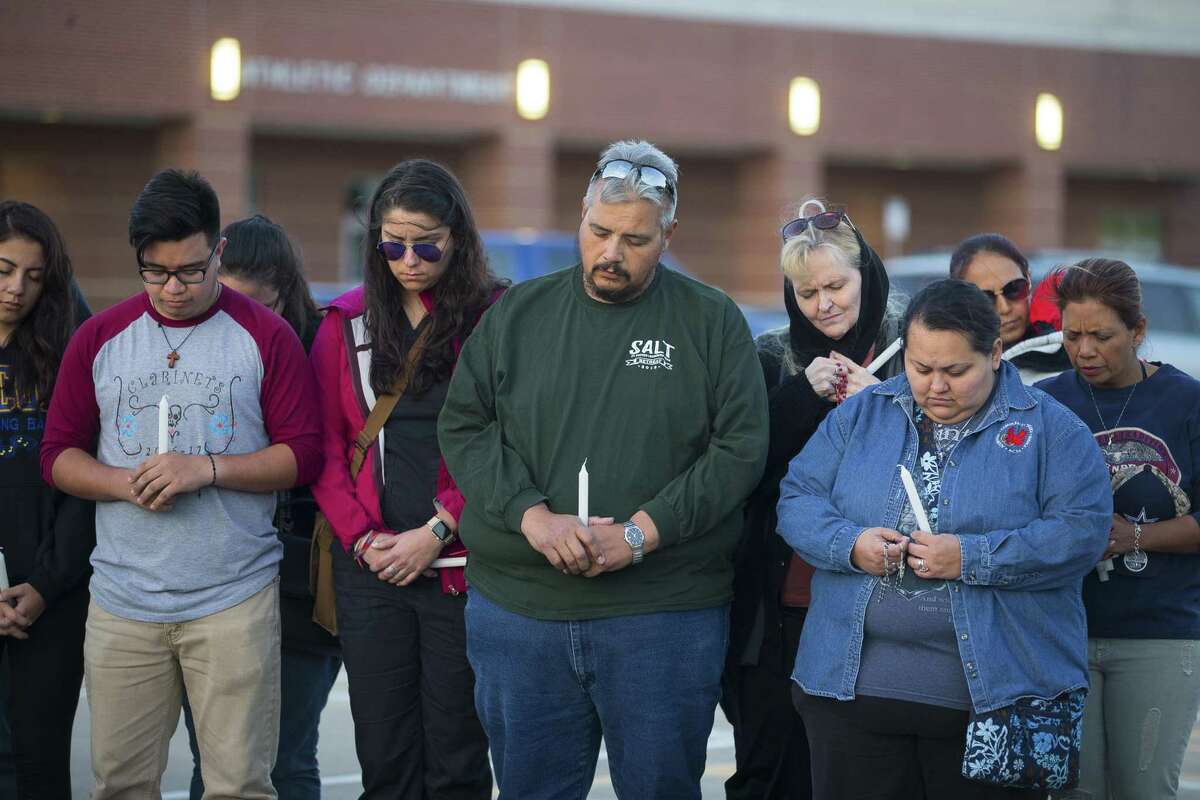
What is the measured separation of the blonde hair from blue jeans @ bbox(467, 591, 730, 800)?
1026mm

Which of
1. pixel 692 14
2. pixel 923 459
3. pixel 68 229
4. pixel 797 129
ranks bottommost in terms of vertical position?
pixel 923 459

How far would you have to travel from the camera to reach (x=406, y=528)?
4.35 meters

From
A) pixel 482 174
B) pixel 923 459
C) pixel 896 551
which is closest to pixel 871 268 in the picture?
pixel 923 459

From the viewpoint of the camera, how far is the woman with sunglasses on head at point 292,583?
4.75 m

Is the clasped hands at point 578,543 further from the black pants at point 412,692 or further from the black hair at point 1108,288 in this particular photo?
the black hair at point 1108,288

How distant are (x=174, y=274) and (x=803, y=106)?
63.6 feet

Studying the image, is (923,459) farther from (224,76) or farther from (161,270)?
(224,76)

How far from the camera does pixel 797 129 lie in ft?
74.6

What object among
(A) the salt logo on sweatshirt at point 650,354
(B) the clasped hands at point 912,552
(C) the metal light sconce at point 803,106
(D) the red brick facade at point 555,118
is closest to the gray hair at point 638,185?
(A) the salt logo on sweatshirt at point 650,354

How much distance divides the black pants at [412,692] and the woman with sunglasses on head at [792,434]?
0.79 meters

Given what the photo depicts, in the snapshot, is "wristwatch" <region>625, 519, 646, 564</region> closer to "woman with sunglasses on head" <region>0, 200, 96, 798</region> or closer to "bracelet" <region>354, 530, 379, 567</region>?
"bracelet" <region>354, 530, 379, 567</region>

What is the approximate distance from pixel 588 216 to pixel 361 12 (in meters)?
17.0

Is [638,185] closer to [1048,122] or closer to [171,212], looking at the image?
[171,212]

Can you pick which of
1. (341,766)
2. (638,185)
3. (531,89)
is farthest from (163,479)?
(531,89)
